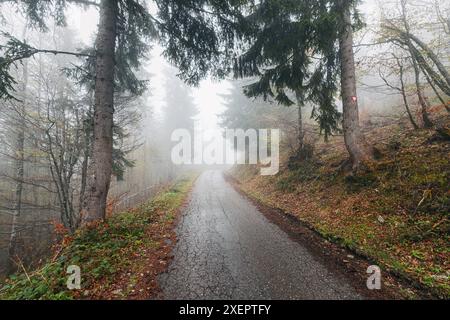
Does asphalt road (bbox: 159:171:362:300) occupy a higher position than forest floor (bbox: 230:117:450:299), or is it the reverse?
forest floor (bbox: 230:117:450:299)

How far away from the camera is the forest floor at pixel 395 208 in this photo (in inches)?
147

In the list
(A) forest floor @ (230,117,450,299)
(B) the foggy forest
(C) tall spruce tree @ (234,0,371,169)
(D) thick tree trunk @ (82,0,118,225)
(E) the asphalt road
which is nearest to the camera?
(E) the asphalt road

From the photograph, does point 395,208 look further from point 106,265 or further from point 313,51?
point 106,265

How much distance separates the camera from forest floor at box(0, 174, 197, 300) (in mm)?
3383

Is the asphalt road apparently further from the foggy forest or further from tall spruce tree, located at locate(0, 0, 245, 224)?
tall spruce tree, located at locate(0, 0, 245, 224)

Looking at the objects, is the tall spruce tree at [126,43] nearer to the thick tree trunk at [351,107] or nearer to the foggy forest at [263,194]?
the foggy forest at [263,194]

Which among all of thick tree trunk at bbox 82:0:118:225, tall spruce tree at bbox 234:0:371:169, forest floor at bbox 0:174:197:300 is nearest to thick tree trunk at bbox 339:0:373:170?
tall spruce tree at bbox 234:0:371:169

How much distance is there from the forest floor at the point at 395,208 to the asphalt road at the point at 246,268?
1.13 meters

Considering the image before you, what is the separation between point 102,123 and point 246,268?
5.14m

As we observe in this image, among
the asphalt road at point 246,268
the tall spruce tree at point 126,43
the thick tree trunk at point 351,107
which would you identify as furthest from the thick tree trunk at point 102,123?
the thick tree trunk at point 351,107

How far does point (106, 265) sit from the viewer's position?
404cm

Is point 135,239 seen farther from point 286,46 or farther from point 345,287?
point 286,46

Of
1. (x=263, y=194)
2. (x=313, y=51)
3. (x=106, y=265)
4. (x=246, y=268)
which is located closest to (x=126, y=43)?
(x=313, y=51)

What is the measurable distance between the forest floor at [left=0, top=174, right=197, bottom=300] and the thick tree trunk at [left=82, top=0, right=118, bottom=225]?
646 mm
